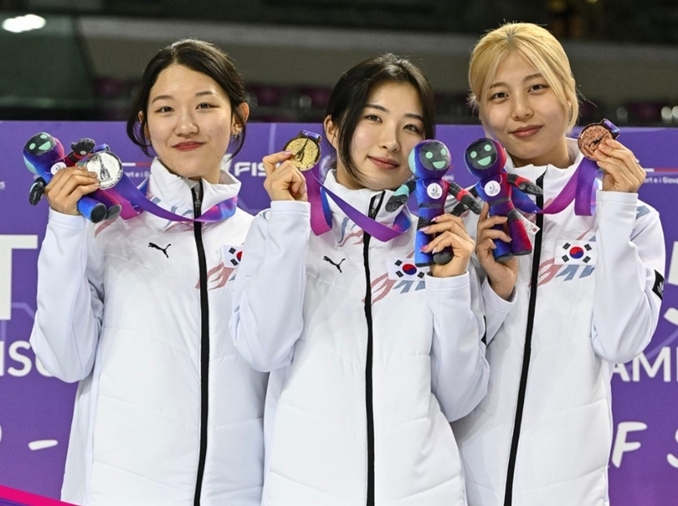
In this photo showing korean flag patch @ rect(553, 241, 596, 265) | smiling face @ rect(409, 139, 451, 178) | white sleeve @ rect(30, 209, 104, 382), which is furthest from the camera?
korean flag patch @ rect(553, 241, 596, 265)

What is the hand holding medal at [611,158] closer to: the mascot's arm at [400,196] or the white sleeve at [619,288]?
the white sleeve at [619,288]

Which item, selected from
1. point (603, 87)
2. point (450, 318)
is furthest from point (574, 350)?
point (603, 87)

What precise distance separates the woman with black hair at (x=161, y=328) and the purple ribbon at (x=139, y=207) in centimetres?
2

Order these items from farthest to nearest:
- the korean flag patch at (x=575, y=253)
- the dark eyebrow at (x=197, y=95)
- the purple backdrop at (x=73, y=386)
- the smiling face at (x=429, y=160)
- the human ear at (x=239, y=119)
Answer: the purple backdrop at (x=73, y=386) → the human ear at (x=239, y=119) → the dark eyebrow at (x=197, y=95) → the korean flag patch at (x=575, y=253) → the smiling face at (x=429, y=160)

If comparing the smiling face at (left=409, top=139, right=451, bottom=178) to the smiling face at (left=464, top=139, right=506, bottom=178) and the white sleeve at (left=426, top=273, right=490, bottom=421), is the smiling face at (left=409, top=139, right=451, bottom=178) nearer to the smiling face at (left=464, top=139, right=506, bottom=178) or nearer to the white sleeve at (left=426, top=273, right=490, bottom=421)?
the smiling face at (left=464, top=139, right=506, bottom=178)

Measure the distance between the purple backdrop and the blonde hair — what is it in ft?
1.89

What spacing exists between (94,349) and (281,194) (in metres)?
0.53

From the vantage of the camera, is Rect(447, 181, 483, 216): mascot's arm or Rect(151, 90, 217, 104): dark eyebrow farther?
Rect(151, 90, 217, 104): dark eyebrow

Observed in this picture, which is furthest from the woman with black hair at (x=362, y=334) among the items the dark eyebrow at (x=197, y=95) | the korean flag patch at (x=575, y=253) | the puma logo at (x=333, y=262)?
the dark eyebrow at (x=197, y=95)

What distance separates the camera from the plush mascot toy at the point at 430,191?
1830 millimetres

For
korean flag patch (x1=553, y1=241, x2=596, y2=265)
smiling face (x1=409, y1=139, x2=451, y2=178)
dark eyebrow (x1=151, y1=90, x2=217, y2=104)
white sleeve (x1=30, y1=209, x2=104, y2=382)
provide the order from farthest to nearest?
dark eyebrow (x1=151, y1=90, x2=217, y2=104)
korean flag patch (x1=553, y1=241, x2=596, y2=265)
white sleeve (x1=30, y1=209, x2=104, y2=382)
smiling face (x1=409, y1=139, x2=451, y2=178)

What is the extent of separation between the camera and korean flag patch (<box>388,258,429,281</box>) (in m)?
1.96

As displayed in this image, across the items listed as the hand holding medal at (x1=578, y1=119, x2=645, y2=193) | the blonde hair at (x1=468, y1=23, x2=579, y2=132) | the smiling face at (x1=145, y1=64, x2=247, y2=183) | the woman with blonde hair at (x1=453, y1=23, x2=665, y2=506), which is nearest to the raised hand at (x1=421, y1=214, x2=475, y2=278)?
the woman with blonde hair at (x1=453, y1=23, x2=665, y2=506)

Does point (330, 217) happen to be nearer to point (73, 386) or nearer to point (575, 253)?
point (575, 253)
